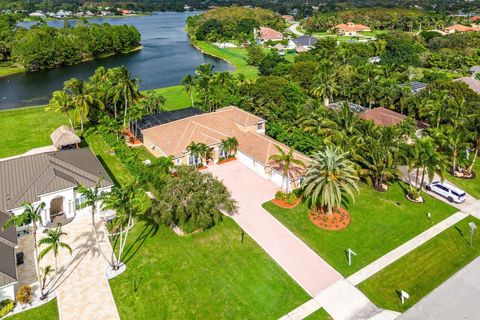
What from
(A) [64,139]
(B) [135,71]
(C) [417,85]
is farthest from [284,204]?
(B) [135,71]

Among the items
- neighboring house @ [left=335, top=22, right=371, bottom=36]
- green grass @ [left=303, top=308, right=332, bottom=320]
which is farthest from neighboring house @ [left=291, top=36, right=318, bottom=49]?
green grass @ [left=303, top=308, right=332, bottom=320]

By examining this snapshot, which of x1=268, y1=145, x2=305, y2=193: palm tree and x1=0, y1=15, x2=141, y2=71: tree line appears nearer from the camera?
x1=268, y1=145, x2=305, y2=193: palm tree

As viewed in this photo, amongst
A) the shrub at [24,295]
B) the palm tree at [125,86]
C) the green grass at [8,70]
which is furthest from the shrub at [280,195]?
the green grass at [8,70]

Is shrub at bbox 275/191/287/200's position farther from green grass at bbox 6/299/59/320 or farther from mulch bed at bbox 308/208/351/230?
green grass at bbox 6/299/59/320

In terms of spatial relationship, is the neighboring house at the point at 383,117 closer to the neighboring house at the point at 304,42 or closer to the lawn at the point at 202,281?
the lawn at the point at 202,281

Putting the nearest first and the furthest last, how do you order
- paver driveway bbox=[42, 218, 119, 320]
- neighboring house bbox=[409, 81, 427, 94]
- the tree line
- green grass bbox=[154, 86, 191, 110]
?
paver driveway bbox=[42, 218, 119, 320] → green grass bbox=[154, 86, 191, 110] → neighboring house bbox=[409, 81, 427, 94] → the tree line

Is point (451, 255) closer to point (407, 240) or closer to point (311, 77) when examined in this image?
point (407, 240)
